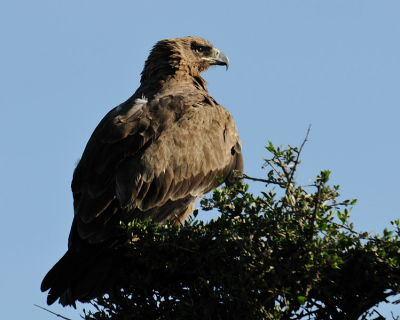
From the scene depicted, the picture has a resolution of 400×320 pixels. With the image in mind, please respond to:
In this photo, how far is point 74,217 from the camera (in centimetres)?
665

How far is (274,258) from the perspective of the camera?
4824 mm

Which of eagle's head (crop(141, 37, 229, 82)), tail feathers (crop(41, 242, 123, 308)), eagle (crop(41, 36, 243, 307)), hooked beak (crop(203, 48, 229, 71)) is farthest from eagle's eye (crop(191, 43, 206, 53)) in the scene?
tail feathers (crop(41, 242, 123, 308))

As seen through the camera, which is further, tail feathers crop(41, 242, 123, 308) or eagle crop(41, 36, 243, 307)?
eagle crop(41, 36, 243, 307)

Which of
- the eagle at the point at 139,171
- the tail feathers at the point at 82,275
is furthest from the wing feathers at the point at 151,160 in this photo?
the tail feathers at the point at 82,275

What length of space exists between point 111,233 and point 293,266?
2.13m

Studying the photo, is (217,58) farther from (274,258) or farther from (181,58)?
(274,258)

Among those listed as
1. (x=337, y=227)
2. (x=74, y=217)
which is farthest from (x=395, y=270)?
(x=74, y=217)

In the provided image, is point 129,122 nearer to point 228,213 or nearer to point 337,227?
point 228,213

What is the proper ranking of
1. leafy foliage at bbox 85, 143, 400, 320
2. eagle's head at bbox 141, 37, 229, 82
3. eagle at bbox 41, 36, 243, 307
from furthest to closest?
eagle's head at bbox 141, 37, 229, 82 < eagle at bbox 41, 36, 243, 307 < leafy foliage at bbox 85, 143, 400, 320

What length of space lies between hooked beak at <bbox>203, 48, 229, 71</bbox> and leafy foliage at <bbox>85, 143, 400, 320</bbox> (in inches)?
190

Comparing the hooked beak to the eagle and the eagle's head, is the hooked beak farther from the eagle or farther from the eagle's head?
the eagle

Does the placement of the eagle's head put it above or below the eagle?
above

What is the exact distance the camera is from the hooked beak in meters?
9.80

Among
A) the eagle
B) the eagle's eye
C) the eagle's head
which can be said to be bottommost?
the eagle
